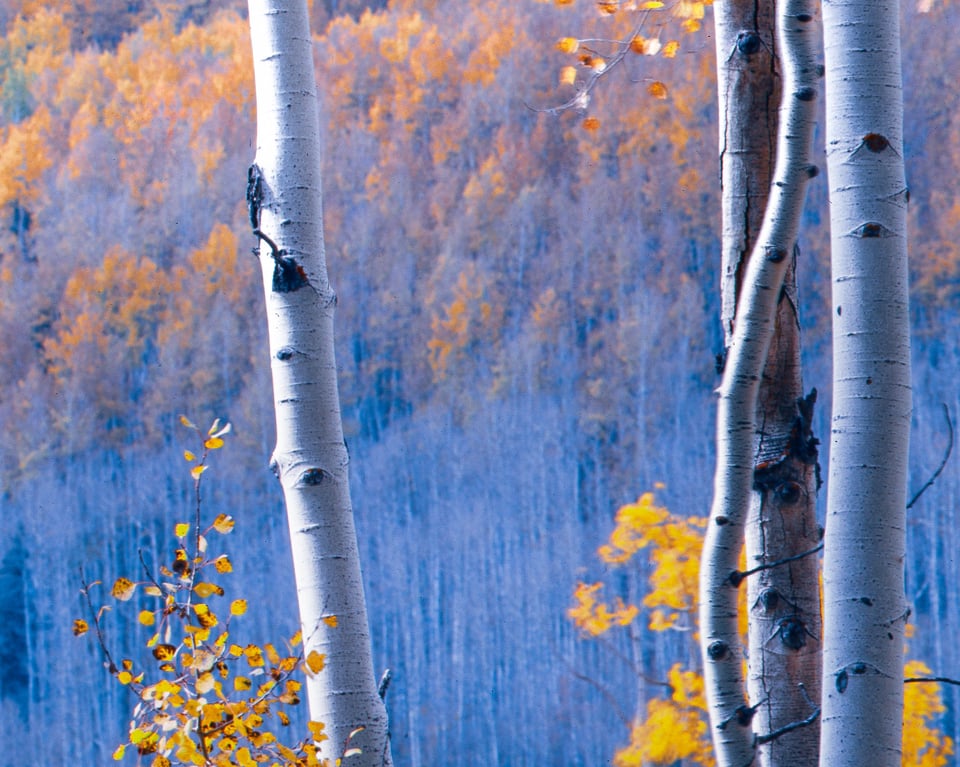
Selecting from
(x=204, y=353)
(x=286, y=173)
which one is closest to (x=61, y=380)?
(x=204, y=353)

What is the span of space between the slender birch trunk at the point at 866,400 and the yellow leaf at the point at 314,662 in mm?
392

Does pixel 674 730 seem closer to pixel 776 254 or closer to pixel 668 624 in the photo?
pixel 668 624

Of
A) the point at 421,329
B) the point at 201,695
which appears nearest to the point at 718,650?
the point at 201,695

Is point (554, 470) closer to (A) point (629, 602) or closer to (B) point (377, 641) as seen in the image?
(A) point (629, 602)

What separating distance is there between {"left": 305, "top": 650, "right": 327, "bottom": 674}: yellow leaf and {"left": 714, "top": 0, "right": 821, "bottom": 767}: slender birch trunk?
57 cm

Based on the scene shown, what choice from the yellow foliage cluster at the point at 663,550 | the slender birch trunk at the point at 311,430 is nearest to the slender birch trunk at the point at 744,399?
the slender birch trunk at the point at 311,430

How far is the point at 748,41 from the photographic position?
130cm

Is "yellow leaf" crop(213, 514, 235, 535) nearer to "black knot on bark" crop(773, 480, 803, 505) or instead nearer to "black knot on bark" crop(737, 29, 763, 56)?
"black knot on bark" crop(773, 480, 803, 505)

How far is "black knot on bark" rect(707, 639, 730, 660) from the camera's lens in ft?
3.01

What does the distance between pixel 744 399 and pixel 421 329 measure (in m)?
4.66

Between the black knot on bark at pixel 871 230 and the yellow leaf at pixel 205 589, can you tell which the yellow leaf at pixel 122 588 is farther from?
the black knot on bark at pixel 871 230

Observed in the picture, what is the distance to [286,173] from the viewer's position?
3.21 ft

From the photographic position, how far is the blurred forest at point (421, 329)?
5.07 m

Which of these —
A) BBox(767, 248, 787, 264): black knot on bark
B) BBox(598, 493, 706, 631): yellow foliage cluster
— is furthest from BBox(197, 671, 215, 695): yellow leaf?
BBox(598, 493, 706, 631): yellow foliage cluster
